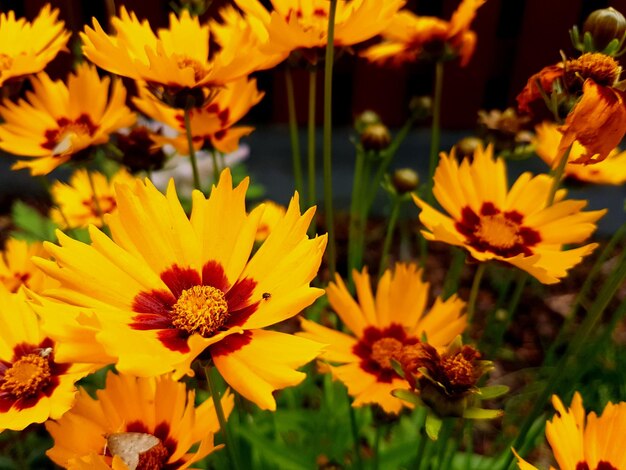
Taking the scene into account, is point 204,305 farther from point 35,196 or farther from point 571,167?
point 35,196

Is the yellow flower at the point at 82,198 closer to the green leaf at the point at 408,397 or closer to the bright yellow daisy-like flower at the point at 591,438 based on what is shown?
the green leaf at the point at 408,397

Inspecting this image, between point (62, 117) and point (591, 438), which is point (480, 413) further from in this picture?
point (62, 117)

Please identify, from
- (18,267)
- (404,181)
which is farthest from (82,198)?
(404,181)

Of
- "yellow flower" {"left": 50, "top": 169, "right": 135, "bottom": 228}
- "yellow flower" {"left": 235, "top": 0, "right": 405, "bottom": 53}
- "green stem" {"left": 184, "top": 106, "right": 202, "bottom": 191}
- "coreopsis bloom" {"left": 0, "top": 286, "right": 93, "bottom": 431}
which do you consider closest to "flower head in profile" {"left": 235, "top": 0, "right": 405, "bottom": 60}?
"yellow flower" {"left": 235, "top": 0, "right": 405, "bottom": 53}

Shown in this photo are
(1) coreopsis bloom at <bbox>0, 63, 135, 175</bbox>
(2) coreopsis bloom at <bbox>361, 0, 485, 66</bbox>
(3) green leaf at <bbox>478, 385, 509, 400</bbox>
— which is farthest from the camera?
(2) coreopsis bloom at <bbox>361, 0, 485, 66</bbox>

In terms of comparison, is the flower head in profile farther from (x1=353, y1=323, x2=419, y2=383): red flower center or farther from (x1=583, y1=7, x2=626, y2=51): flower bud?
(x1=353, y1=323, x2=419, y2=383): red flower center

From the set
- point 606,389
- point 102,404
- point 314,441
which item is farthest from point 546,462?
point 102,404
